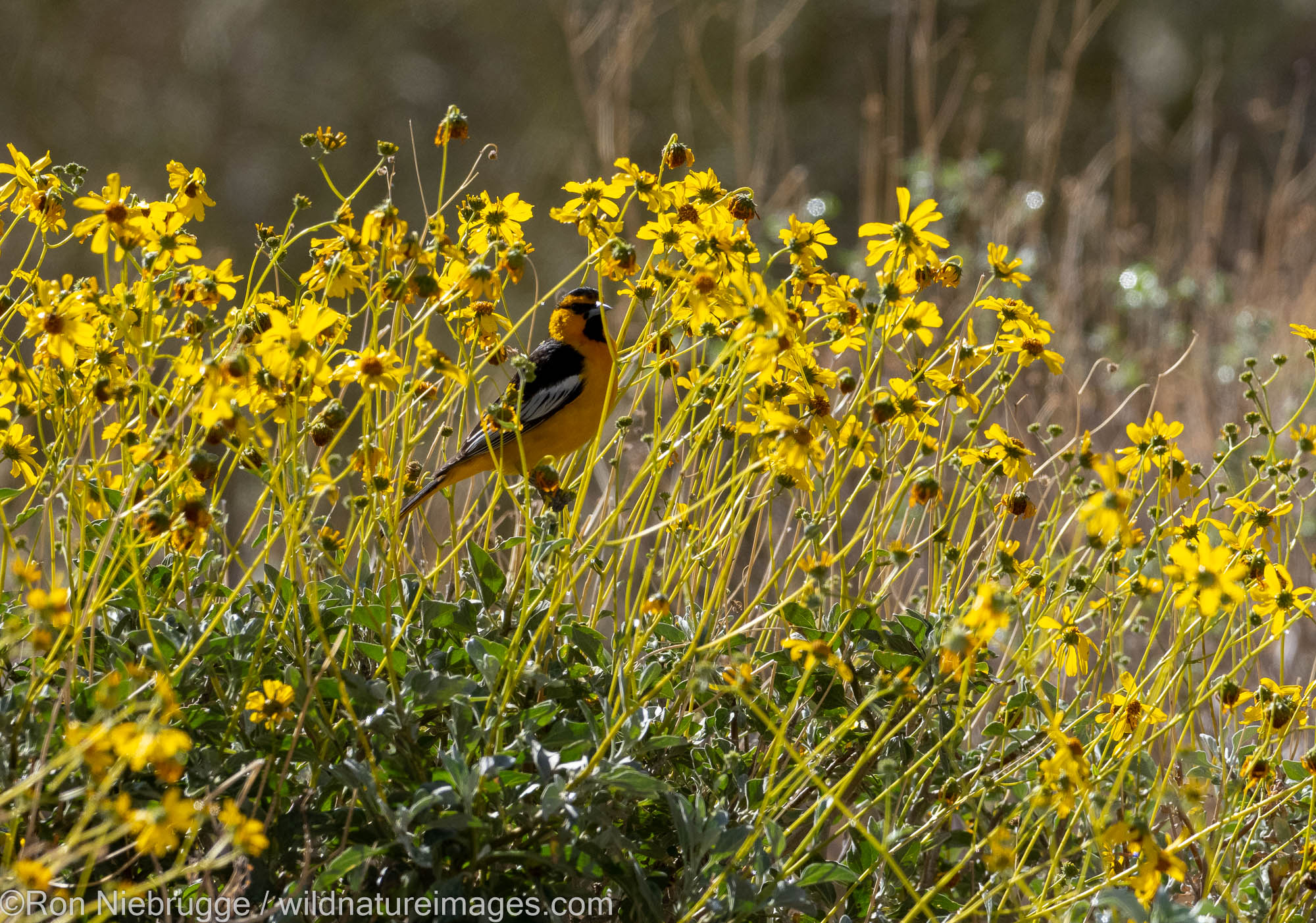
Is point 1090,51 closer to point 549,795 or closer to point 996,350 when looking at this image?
point 996,350

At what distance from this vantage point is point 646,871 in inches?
74.3

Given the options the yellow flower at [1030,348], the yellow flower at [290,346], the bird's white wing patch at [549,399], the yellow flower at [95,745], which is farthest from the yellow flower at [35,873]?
the bird's white wing patch at [549,399]

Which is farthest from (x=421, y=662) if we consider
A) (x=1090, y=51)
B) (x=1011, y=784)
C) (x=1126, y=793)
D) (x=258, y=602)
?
(x=1090, y=51)

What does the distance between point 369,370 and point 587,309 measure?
5.45 feet

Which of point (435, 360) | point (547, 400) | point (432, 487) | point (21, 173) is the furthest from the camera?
point (547, 400)

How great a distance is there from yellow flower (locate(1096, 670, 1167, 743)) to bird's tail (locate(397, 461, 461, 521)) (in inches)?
51.2

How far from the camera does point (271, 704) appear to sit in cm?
167

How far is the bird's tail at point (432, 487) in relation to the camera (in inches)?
97.3

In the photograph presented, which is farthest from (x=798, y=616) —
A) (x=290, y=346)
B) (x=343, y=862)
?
(x=290, y=346)

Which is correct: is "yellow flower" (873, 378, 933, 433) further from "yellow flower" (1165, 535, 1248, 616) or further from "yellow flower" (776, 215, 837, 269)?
"yellow flower" (1165, 535, 1248, 616)

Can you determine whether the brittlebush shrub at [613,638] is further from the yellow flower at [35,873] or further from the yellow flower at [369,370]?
the yellow flower at [35,873]

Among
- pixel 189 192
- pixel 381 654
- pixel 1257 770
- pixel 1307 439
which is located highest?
pixel 189 192

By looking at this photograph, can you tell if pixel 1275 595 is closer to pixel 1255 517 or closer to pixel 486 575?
pixel 1255 517

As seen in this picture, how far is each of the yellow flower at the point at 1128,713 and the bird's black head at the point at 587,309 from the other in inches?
65.9
